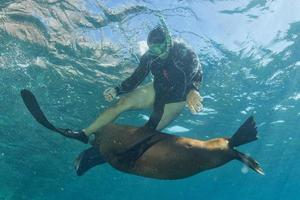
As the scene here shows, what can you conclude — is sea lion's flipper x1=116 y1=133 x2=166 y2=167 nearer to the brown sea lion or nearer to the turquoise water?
the brown sea lion

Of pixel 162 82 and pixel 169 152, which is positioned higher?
pixel 169 152

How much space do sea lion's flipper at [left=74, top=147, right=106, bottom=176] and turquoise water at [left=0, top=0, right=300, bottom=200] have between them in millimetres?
6665

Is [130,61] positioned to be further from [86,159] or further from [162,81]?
[86,159]

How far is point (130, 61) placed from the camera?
16625 mm

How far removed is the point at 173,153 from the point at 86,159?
3340 millimetres

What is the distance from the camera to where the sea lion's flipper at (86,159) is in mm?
8141

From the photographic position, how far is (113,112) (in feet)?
29.3

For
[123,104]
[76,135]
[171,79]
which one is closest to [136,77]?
[123,104]

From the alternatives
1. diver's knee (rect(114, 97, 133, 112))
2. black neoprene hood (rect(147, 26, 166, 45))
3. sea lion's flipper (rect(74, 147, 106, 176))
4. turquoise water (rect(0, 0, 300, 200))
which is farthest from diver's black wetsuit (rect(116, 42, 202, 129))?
turquoise water (rect(0, 0, 300, 200))

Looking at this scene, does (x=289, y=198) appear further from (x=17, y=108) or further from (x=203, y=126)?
(x=17, y=108)

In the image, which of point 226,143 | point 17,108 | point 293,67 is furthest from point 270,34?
point 17,108

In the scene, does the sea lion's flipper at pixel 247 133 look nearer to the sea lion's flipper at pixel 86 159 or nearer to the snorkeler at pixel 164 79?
the snorkeler at pixel 164 79

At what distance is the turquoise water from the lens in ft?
45.1

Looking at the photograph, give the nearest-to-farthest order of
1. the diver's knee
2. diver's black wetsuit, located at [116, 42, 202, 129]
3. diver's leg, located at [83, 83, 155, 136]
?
diver's black wetsuit, located at [116, 42, 202, 129]
diver's leg, located at [83, 83, 155, 136]
the diver's knee
